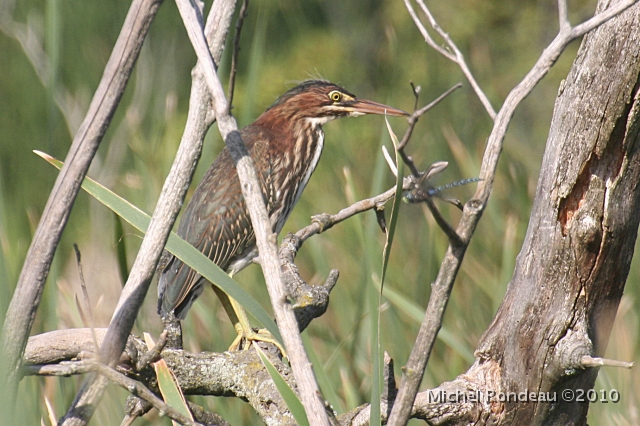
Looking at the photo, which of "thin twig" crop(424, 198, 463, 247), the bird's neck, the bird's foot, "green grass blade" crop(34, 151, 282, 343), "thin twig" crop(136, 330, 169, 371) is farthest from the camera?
the bird's neck

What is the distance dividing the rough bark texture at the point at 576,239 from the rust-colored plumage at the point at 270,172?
162 cm

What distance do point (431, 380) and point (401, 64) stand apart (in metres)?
3.50

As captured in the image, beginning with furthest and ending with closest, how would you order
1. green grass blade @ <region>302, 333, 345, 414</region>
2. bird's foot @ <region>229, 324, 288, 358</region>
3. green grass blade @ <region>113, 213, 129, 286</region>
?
bird's foot @ <region>229, 324, 288, 358</region> → green grass blade @ <region>302, 333, 345, 414</region> → green grass blade @ <region>113, 213, 129, 286</region>

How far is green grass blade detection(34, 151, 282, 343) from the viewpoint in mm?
1178

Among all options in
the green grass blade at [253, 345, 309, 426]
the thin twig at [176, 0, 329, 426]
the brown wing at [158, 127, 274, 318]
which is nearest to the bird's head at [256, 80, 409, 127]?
the brown wing at [158, 127, 274, 318]

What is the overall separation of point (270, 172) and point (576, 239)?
1904 mm

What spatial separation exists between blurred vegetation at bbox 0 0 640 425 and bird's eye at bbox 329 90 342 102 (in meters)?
0.21

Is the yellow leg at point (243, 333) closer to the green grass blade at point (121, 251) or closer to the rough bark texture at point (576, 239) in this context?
the green grass blade at point (121, 251)

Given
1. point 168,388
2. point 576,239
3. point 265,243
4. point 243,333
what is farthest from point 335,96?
point 265,243

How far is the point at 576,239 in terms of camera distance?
146cm

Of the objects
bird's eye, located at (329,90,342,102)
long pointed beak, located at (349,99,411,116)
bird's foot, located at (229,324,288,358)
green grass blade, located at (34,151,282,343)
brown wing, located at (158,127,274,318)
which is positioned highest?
bird's eye, located at (329,90,342,102)

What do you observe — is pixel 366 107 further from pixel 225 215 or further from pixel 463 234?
pixel 463 234

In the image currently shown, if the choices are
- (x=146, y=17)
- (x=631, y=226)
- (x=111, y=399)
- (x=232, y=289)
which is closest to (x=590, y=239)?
(x=631, y=226)

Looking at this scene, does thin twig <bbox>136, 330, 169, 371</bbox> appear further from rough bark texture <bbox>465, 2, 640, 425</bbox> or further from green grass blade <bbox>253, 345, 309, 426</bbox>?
rough bark texture <bbox>465, 2, 640, 425</bbox>
